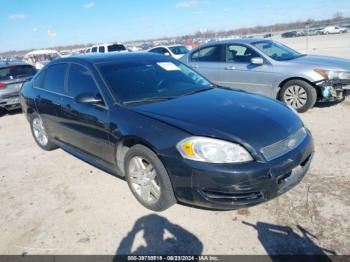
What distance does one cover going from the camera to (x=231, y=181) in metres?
2.70

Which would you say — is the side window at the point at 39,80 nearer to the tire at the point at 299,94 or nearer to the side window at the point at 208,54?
the side window at the point at 208,54

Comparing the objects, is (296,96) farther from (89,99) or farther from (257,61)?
(89,99)

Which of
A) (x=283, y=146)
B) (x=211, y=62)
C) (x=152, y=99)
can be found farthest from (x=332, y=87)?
(x=152, y=99)

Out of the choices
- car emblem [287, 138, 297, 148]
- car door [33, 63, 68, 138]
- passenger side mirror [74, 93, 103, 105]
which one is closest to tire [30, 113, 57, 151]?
car door [33, 63, 68, 138]

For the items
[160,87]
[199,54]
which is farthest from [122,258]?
[199,54]

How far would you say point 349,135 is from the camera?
16.6 ft

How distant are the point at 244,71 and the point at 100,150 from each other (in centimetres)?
444

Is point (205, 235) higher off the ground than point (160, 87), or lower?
lower

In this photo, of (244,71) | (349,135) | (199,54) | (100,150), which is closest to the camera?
(100,150)

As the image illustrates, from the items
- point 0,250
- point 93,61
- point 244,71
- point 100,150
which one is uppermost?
point 93,61

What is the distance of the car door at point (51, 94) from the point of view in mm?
4488

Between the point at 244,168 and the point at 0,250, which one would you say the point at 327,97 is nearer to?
the point at 244,168

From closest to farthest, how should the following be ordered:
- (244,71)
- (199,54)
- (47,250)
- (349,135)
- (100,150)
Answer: (47,250) < (100,150) < (349,135) < (244,71) < (199,54)

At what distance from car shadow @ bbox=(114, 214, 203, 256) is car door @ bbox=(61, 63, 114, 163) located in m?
0.96
